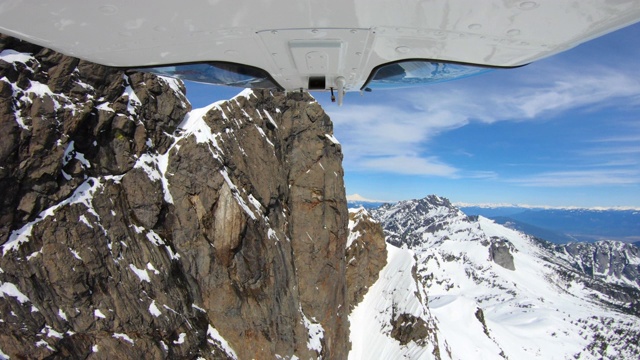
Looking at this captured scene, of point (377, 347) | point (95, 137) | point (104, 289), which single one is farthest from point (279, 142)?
point (377, 347)

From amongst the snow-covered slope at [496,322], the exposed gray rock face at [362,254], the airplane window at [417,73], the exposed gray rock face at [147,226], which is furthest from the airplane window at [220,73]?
the exposed gray rock face at [362,254]

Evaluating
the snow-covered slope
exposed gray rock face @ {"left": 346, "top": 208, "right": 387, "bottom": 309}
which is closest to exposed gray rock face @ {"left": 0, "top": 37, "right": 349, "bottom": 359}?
the snow-covered slope

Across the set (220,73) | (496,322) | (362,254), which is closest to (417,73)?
(220,73)

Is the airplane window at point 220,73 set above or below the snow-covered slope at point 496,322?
above

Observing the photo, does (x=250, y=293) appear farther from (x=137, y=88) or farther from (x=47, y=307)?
(x=137, y=88)

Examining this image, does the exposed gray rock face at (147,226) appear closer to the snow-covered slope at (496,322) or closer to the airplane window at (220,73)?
the snow-covered slope at (496,322)

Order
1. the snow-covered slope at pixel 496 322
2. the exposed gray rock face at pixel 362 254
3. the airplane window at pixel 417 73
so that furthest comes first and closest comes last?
the exposed gray rock face at pixel 362 254
the snow-covered slope at pixel 496 322
the airplane window at pixel 417 73

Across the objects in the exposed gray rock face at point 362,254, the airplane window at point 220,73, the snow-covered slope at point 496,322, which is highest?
the airplane window at point 220,73
